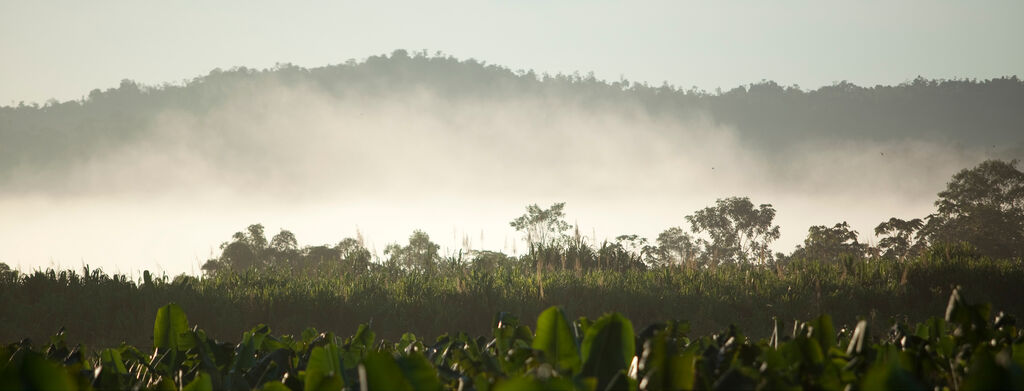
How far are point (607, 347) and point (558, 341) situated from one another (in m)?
0.09

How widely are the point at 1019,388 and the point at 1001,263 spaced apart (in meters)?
12.7

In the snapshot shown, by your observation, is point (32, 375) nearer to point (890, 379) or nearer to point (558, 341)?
point (558, 341)

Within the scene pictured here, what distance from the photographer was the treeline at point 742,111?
14900cm

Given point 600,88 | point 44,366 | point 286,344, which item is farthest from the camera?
point 600,88

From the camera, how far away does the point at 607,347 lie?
103 cm

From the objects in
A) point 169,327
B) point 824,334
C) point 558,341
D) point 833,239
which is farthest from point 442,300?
point 833,239

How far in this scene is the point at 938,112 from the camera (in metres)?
152

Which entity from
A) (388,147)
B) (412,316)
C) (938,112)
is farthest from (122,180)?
(412,316)

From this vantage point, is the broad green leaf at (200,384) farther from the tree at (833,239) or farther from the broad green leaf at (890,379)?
the tree at (833,239)

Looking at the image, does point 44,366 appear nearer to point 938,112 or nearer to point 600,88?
point 938,112

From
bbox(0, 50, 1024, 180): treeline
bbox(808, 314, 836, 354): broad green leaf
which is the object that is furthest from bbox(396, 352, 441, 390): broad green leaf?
bbox(0, 50, 1024, 180): treeline

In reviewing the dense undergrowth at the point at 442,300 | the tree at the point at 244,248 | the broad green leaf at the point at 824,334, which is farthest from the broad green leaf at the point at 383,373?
the tree at the point at 244,248

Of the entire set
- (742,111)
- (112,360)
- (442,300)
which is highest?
(742,111)

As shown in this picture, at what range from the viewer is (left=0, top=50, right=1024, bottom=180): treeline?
149 m
